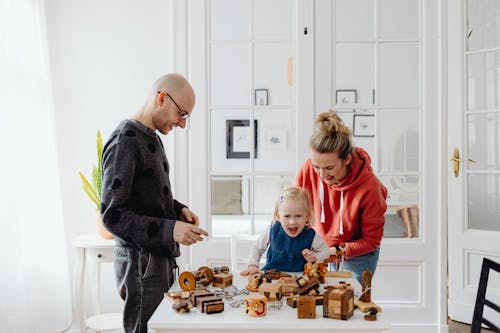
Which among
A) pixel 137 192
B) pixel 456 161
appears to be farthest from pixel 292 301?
pixel 456 161

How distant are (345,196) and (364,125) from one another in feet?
4.07

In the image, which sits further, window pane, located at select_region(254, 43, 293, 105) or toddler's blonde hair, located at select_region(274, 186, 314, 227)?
window pane, located at select_region(254, 43, 293, 105)

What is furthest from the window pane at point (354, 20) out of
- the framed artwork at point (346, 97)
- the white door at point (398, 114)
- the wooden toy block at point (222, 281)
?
the wooden toy block at point (222, 281)

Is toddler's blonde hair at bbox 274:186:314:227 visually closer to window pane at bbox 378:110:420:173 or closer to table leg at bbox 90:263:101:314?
window pane at bbox 378:110:420:173

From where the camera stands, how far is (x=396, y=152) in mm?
3533

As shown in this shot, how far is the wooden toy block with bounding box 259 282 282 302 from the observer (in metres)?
1.68

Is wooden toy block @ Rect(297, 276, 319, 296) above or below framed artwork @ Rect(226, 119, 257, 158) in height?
below

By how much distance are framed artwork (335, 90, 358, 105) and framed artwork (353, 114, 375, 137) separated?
3.9 inches

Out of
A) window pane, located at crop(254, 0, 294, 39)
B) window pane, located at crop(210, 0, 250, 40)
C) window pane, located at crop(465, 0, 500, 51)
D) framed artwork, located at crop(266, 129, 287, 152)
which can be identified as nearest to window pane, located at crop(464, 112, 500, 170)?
window pane, located at crop(465, 0, 500, 51)

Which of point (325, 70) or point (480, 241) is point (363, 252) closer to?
point (325, 70)

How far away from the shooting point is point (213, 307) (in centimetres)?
161

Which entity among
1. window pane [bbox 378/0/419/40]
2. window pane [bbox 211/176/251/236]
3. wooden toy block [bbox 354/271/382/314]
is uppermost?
window pane [bbox 378/0/419/40]

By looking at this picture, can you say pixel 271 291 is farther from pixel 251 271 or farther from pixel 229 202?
pixel 229 202

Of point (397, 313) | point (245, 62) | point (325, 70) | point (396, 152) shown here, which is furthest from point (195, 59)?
point (397, 313)
